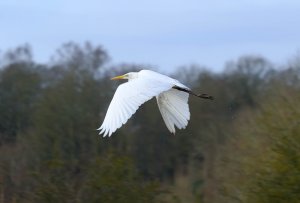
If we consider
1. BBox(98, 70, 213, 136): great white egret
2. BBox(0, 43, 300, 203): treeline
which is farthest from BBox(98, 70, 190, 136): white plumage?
BBox(0, 43, 300, 203): treeline

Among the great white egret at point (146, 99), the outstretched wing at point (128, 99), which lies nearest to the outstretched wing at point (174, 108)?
the great white egret at point (146, 99)

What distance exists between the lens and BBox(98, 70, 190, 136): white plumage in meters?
8.32

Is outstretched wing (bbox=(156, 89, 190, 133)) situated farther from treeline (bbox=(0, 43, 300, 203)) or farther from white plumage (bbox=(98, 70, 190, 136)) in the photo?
treeline (bbox=(0, 43, 300, 203))

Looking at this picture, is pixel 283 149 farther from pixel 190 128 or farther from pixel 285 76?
pixel 190 128

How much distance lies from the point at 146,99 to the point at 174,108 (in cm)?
126

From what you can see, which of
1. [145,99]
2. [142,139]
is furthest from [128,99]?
[142,139]

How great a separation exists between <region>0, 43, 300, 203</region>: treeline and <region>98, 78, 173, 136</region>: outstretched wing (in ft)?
7.42

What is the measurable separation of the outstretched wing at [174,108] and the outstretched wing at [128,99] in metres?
0.69

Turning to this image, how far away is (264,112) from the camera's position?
44.4ft

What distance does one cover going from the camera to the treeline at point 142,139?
11.1 metres

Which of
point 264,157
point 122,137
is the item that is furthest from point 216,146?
point 264,157

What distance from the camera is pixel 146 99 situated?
8.72 meters

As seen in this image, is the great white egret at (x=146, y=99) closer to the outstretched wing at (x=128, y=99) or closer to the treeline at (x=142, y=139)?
the outstretched wing at (x=128, y=99)

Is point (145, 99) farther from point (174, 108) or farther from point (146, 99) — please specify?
point (174, 108)
